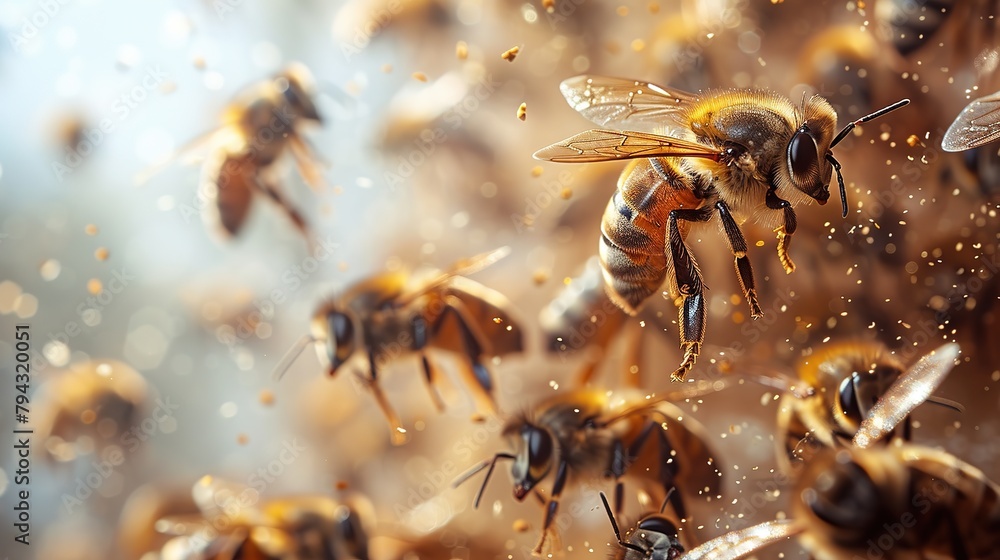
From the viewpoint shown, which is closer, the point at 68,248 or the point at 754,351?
the point at 754,351

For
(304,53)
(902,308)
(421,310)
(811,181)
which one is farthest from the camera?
(304,53)

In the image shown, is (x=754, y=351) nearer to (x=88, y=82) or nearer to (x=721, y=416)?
(x=721, y=416)

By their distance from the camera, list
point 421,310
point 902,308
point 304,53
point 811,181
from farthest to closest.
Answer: point 304,53
point 421,310
point 902,308
point 811,181

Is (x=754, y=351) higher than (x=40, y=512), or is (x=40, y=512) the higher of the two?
(x=754, y=351)

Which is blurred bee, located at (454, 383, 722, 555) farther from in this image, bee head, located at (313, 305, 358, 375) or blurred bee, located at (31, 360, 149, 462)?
blurred bee, located at (31, 360, 149, 462)

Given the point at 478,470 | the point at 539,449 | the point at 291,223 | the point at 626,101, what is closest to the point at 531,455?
the point at 539,449

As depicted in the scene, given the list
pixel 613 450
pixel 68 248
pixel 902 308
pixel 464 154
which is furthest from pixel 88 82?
pixel 902 308

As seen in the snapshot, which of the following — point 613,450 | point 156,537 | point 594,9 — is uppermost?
point 594,9
